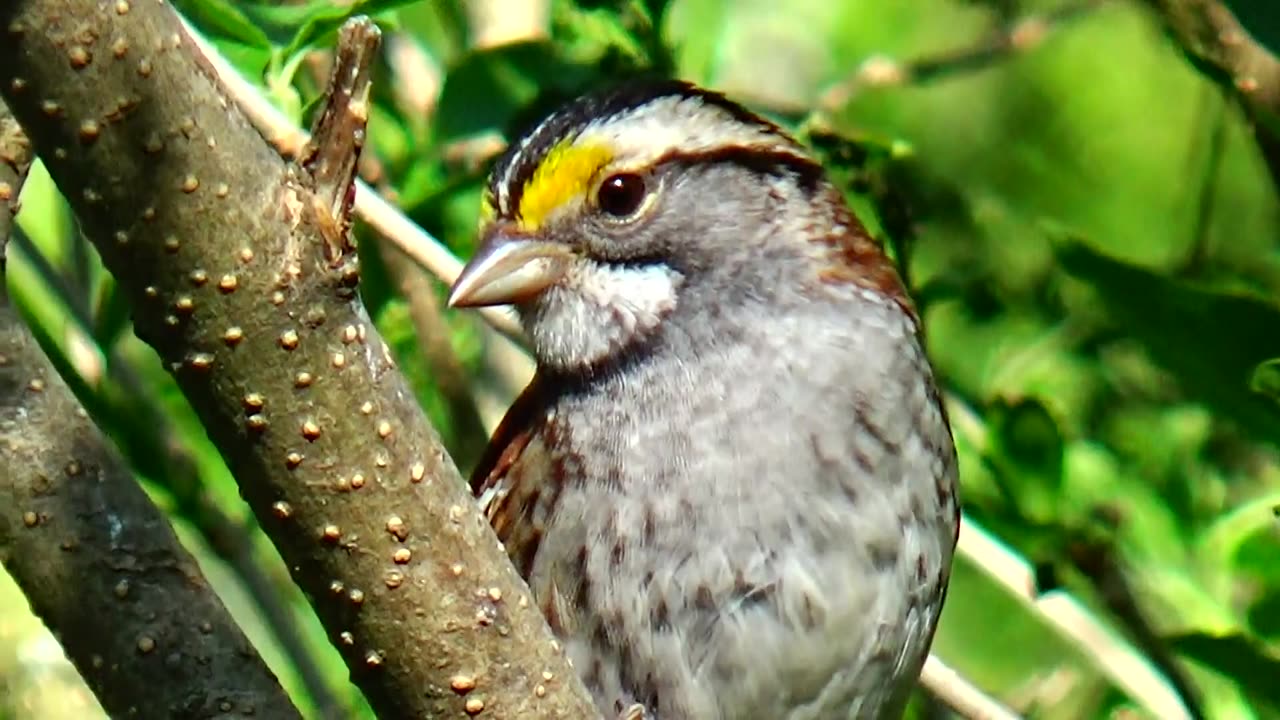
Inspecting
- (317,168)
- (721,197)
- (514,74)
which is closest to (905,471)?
(721,197)

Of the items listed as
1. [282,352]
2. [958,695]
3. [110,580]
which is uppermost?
[282,352]

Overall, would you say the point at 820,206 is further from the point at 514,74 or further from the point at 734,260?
the point at 514,74

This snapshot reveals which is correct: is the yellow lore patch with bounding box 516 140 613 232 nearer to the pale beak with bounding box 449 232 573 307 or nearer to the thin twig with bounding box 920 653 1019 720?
the pale beak with bounding box 449 232 573 307

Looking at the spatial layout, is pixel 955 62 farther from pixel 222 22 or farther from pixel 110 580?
pixel 110 580

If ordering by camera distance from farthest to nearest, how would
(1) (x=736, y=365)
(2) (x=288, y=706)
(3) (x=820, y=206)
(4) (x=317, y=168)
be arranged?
(3) (x=820, y=206) → (1) (x=736, y=365) → (2) (x=288, y=706) → (4) (x=317, y=168)

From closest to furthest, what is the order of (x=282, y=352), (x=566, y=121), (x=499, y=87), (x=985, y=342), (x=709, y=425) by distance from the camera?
(x=282, y=352), (x=709, y=425), (x=566, y=121), (x=499, y=87), (x=985, y=342)

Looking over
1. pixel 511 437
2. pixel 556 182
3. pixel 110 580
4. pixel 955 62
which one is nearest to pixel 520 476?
pixel 511 437

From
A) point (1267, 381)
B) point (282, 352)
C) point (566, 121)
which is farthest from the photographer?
point (566, 121)

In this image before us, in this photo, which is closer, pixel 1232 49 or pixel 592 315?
pixel 592 315

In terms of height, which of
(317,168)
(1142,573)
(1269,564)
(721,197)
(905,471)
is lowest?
(1142,573)
